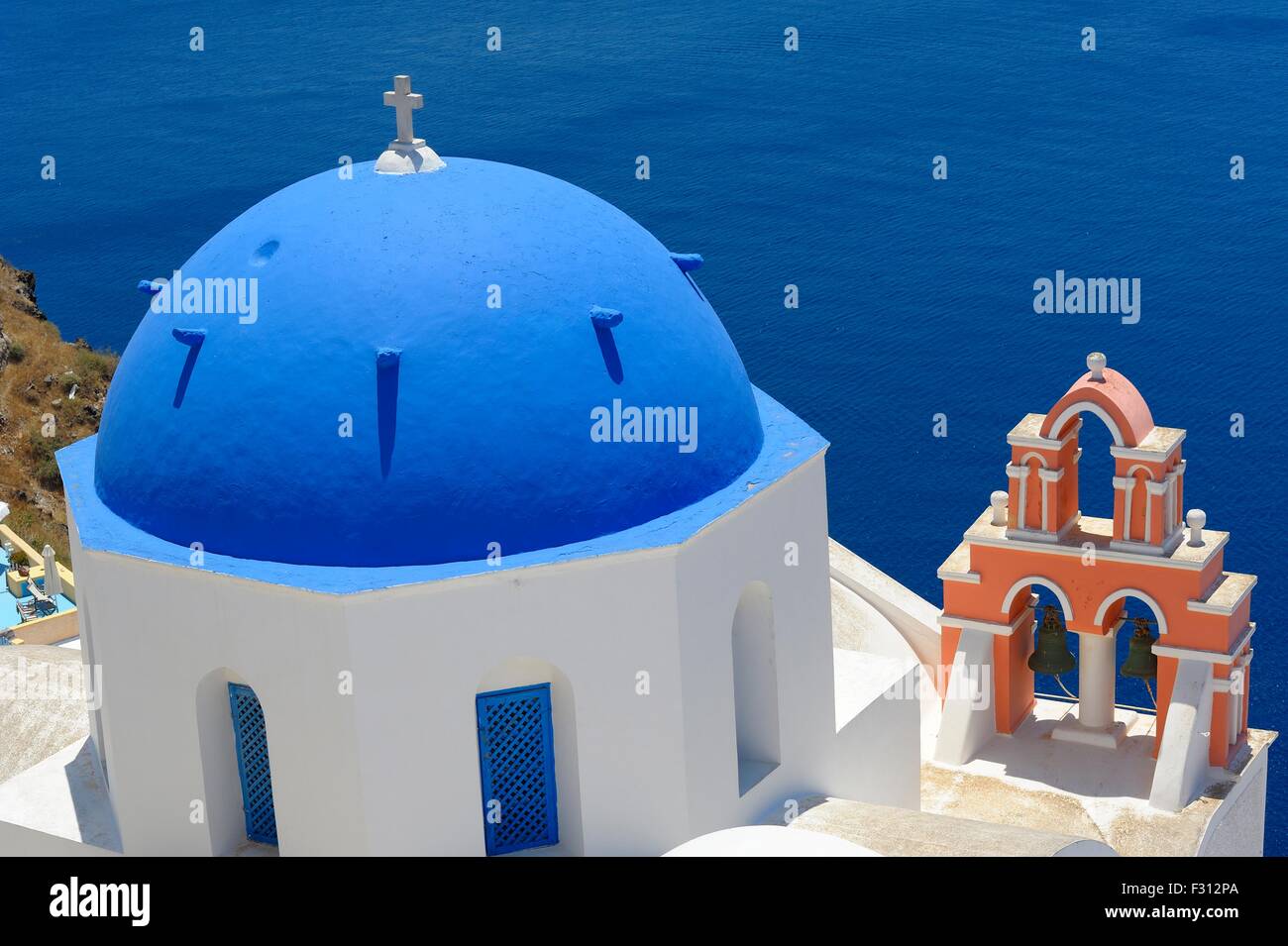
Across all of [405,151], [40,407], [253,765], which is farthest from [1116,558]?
[40,407]

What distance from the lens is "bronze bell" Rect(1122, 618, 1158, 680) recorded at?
56.1ft

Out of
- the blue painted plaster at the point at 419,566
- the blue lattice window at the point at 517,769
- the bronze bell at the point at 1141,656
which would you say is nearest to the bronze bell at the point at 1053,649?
the bronze bell at the point at 1141,656

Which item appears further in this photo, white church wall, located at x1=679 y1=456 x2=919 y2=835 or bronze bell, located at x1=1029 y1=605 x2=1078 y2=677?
bronze bell, located at x1=1029 y1=605 x2=1078 y2=677

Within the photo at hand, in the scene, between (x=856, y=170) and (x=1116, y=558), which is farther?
(x=856, y=170)

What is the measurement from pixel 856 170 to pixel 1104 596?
35.9 meters

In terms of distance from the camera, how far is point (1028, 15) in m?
63.0

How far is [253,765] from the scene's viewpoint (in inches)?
472

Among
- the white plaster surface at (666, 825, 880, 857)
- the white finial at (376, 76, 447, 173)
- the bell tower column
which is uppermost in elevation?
the white finial at (376, 76, 447, 173)

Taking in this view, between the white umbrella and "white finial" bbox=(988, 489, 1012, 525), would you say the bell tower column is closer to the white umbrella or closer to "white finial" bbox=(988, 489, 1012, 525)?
"white finial" bbox=(988, 489, 1012, 525)

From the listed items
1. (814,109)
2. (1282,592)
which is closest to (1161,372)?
(1282,592)

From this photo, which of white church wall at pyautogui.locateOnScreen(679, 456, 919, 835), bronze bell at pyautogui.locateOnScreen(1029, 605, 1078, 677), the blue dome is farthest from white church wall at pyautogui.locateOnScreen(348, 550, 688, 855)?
bronze bell at pyautogui.locateOnScreen(1029, 605, 1078, 677)

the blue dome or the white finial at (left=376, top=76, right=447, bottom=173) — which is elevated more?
the white finial at (left=376, top=76, right=447, bottom=173)

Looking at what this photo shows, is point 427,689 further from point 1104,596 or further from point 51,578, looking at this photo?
point 51,578

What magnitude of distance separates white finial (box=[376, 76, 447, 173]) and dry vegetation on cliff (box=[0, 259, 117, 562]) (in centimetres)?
2060
